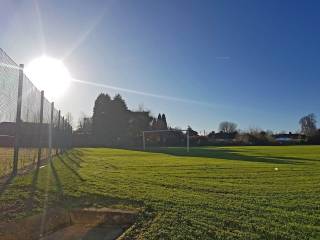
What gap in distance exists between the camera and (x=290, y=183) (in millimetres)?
8531

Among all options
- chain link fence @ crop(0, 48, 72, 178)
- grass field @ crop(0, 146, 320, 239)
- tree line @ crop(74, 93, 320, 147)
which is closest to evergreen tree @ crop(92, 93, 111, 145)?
tree line @ crop(74, 93, 320, 147)

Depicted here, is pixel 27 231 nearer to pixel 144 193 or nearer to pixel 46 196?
pixel 46 196

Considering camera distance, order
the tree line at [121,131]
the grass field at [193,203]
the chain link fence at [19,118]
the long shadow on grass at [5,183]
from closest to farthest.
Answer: the grass field at [193,203] → the long shadow on grass at [5,183] → the chain link fence at [19,118] → the tree line at [121,131]

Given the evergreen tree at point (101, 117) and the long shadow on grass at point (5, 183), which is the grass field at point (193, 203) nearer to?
the long shadow on grass at point (5, 183)

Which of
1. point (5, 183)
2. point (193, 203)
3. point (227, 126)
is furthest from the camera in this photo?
point (227, 126)

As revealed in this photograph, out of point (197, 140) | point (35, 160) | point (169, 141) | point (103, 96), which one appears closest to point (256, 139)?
point (197, 140)

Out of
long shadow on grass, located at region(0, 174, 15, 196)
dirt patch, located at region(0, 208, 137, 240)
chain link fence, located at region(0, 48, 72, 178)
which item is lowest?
dirt patch, located at region(0, 208, 137, 240)

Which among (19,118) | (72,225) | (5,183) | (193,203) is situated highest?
(19,118)

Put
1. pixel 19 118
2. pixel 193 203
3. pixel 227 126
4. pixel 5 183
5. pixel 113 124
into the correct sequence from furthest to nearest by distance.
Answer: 1. pixel 227 126
2. pixel 113 124
3. pixel 19 118
4. pixel 5 183
5. pixel 193 203

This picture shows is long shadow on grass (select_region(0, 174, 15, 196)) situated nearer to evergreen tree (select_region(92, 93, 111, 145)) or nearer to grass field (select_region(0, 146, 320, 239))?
grass field (select_region(0, 146, 320, 239))

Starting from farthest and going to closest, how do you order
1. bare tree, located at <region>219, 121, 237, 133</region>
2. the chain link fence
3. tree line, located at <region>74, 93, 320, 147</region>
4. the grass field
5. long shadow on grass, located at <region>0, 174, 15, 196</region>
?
bare tree, located at <region>219, 121, 237, 133</region>, tree line, located at <region>74, 93, 320, 147</region>, the chain link fence, long shadow on grass, located at <region>0, 174, 15, 196</region>, the grass field

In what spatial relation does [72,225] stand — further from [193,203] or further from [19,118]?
[19,118]

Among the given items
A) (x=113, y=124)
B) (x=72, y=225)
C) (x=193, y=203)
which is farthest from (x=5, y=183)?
(x=113, y=124)

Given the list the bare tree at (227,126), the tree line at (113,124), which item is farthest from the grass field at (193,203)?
the bare tree at (227,126)
